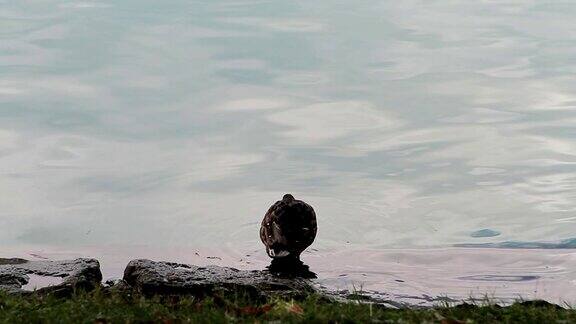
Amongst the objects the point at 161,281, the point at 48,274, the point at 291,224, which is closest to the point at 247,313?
the point at 161,281

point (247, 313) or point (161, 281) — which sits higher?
point (247, 313)

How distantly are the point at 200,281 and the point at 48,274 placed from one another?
258 cm

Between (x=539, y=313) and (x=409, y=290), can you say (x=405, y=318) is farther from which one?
(x=409, y=290)

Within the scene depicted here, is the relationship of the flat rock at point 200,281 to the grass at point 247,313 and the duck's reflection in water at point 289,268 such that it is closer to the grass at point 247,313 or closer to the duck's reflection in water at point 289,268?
the duck's reflection in water at point 289,268

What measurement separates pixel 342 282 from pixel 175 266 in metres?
2.44

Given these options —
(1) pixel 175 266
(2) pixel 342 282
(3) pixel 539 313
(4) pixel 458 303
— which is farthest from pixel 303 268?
(3) pixel 539 313

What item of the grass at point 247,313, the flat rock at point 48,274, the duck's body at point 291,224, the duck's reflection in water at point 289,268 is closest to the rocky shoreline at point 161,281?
the flat rock at point 48,274

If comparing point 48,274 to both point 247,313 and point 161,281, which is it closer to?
point 161,281

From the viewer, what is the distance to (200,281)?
1180 cm

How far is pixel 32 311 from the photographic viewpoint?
27.7 ft

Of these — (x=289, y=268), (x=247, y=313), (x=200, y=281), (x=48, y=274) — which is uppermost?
(x=247, y=313)

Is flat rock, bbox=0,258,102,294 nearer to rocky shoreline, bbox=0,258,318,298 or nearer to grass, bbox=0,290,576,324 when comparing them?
rocky shoreline, bbox=0,258,318,298

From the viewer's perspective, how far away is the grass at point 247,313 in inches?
310

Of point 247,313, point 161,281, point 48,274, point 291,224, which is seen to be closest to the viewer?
point 247,313
